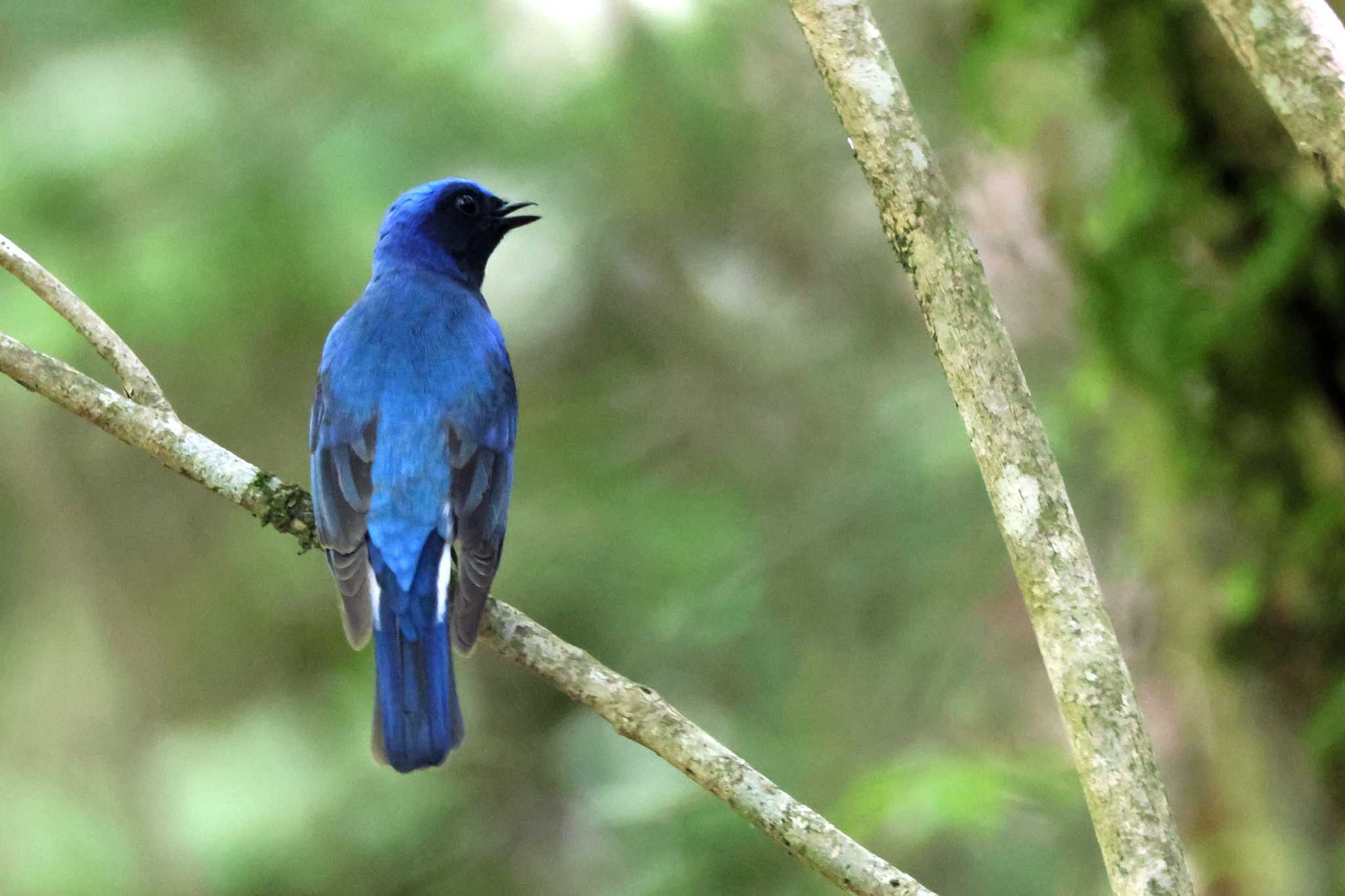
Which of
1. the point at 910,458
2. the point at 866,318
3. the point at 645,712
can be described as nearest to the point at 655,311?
the point at 866,318

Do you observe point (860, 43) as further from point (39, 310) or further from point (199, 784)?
point (199, 784)

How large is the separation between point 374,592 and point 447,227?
176 centimetres

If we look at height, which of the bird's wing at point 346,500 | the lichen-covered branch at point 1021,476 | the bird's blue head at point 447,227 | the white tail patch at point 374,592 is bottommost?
the lichen-covered branch at point 1021,476

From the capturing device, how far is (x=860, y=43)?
233 cm

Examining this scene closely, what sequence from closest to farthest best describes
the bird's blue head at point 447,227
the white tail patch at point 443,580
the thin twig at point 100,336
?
the thin twig at point 100,336 → the white tail patch at point 443,580 → the bird's blue head at point 447,227

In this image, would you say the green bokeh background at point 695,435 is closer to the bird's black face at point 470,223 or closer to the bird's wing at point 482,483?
the bird's black face at point 470,223

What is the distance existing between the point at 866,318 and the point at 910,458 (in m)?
1.01

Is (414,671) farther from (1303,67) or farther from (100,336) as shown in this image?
(1303,67)

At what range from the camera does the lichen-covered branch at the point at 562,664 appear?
91.0 inches

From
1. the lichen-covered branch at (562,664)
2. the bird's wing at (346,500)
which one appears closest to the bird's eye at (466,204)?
the bird's wing at (346,500)

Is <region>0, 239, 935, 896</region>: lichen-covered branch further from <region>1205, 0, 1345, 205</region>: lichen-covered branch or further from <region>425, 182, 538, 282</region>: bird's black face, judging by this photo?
<region>425, 182, 538, 282</region>: bird's black face

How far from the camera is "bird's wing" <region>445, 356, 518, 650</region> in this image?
3.59 m

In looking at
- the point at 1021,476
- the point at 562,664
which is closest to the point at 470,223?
the point at 562,664

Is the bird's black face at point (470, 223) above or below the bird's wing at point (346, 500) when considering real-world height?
above
